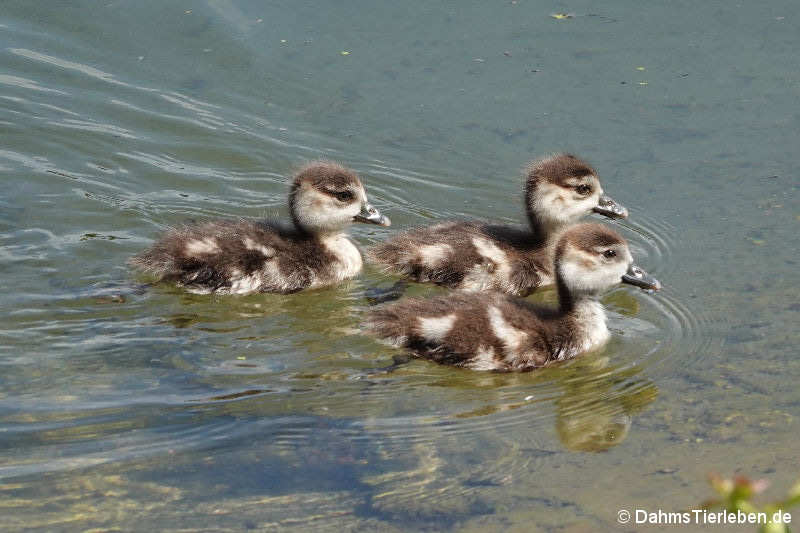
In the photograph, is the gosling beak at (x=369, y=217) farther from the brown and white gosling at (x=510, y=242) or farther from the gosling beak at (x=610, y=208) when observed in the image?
the gosling beak at (x=610, y=208)

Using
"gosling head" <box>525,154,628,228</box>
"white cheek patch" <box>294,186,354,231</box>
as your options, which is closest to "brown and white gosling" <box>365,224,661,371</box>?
"gosling head" <box>525,154,628,228</box>

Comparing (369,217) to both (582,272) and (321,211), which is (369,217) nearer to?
(321,211)

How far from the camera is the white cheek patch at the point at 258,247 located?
6.10m

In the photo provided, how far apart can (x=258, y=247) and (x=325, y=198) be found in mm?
489

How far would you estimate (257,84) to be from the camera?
8406 mm

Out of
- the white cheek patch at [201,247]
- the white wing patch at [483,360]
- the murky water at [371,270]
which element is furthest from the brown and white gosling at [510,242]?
the white wing patch at [483,360]

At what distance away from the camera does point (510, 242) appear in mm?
6406

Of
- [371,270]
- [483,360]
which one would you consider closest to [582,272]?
[483,360]

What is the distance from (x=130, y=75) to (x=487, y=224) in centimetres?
338

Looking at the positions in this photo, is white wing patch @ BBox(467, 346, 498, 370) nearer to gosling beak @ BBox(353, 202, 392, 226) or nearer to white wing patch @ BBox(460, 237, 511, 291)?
white wing patch @ BBox(460, 237, 511, 291)

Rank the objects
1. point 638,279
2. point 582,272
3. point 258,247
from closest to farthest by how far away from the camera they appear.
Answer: point 582,272
point 638,279
point 258,247

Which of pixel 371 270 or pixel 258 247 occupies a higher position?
pixel 258 247

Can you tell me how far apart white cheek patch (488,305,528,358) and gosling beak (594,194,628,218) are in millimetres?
1514

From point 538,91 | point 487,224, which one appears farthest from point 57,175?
point 538,91
